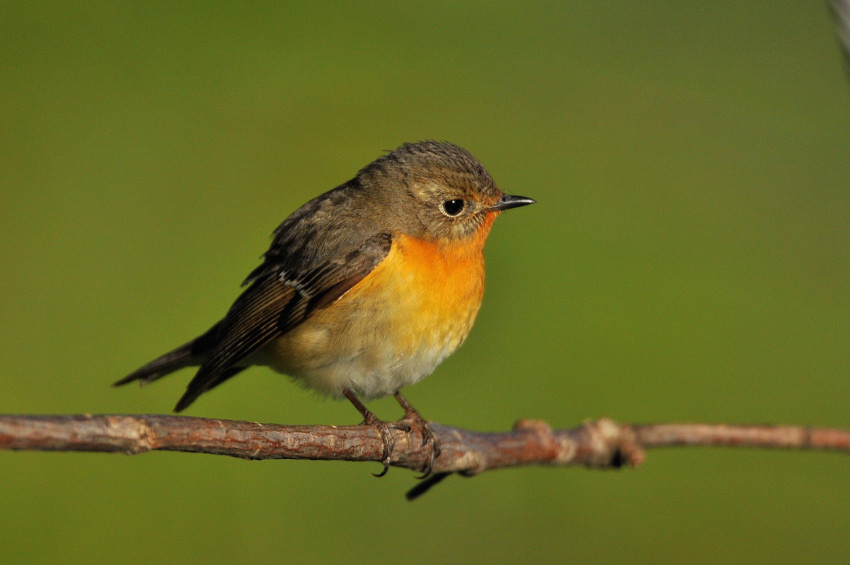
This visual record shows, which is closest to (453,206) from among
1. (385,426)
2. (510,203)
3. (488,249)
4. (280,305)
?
(510,203)

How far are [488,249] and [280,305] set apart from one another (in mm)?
2788

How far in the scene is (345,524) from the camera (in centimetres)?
479

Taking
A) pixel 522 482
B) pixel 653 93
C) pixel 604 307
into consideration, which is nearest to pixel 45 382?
pixel 522 482

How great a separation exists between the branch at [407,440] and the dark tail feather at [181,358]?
1.04 metres

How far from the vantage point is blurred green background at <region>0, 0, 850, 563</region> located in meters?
4.82

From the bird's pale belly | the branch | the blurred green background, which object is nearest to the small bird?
the bird's pale belly

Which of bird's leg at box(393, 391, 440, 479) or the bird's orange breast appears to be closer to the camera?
bird's leg at box(393, 391, 440, 479)

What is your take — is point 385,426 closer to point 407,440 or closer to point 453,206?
point 407,440

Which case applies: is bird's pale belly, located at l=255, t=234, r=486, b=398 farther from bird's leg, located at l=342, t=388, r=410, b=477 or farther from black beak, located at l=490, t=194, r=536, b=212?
black beak, located at l=490, t=194, r=536, b=212

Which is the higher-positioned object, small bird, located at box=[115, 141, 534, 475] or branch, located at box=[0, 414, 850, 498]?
small bird, located at box=[115, 141, 534, 475]

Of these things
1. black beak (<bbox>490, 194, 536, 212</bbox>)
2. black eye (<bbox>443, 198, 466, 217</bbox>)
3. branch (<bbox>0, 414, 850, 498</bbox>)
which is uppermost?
black beak (<bbox>490, 194, 536, 212</bbox>)

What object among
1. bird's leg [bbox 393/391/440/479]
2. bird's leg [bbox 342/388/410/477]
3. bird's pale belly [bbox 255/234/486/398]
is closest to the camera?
bird's leg [bbox 342/388/410/477]

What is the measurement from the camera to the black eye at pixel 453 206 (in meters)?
3.70

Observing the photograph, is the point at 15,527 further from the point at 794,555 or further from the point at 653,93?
the point at 653,93
